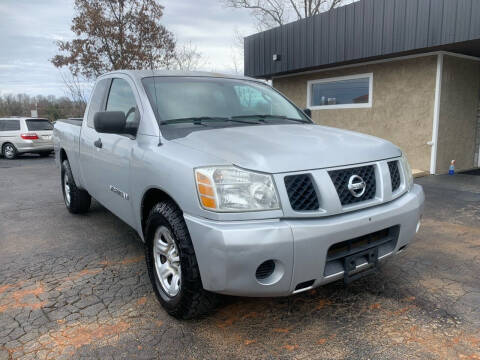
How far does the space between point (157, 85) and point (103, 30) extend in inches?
551

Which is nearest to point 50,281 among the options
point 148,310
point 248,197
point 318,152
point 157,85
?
point 148,310

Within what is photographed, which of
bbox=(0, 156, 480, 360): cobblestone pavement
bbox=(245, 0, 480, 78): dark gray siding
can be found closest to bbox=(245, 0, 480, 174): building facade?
bbox=(245, 0, 480, 78): dark gray siding

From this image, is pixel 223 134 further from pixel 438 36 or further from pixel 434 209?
pixel 438 36

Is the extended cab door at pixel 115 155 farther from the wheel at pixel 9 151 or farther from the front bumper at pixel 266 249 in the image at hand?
the wheel at pixel 9 151

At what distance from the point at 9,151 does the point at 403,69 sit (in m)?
14.5

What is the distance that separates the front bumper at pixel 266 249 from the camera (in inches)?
80.7

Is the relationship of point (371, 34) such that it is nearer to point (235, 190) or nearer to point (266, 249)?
point (235, 190)

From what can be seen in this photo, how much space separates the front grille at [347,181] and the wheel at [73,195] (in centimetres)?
398

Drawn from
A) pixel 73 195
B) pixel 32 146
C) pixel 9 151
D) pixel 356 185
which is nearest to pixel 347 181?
pixel 356 185

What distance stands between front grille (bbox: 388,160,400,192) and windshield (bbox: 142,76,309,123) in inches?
45.3

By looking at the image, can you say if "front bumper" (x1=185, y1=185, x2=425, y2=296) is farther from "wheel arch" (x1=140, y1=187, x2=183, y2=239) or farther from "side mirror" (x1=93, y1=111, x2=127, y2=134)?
"side mirror" (x1=93, y1=111, x2=127, y2=134)

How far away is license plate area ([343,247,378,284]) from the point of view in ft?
7.75

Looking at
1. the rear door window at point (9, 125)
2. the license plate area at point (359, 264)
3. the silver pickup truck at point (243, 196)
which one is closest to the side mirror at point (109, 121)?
the silver pickup truck at point (243, 196)

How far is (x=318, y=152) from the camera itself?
2400 millimetres
